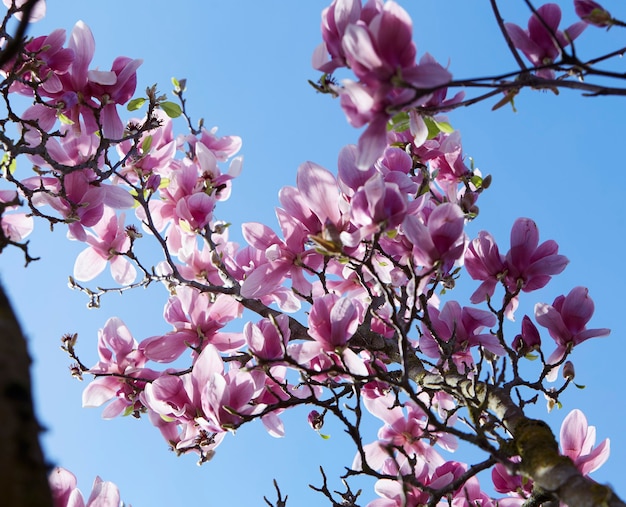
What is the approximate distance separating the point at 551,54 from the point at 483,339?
1.09 meters

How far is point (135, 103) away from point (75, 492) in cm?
167

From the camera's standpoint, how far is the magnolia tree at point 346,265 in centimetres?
152

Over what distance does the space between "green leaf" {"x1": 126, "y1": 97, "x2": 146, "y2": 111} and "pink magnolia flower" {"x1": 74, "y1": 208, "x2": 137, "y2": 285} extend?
479 millimetres

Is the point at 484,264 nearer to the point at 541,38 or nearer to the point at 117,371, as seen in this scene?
the point at 541,38

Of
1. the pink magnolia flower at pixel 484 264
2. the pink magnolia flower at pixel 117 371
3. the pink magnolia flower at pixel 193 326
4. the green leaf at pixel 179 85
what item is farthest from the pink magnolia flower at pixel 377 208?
the green leaf at pixel 179 85

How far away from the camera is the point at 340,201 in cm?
210

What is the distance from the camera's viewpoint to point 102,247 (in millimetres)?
2893

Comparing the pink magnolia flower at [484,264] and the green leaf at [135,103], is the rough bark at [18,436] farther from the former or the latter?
the green leaf at [135,103]

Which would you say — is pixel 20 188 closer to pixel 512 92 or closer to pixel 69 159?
pixel 69 159

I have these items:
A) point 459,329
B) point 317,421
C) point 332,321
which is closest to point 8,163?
Result: point 332,321

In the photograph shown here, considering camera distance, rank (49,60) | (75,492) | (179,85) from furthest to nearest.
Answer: (179,85)
(49,60)
(75,492)

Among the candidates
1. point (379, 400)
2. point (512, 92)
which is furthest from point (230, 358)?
point (512, 92)

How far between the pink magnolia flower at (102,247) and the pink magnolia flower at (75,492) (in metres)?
1.11

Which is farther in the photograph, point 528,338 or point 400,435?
point 400,435
